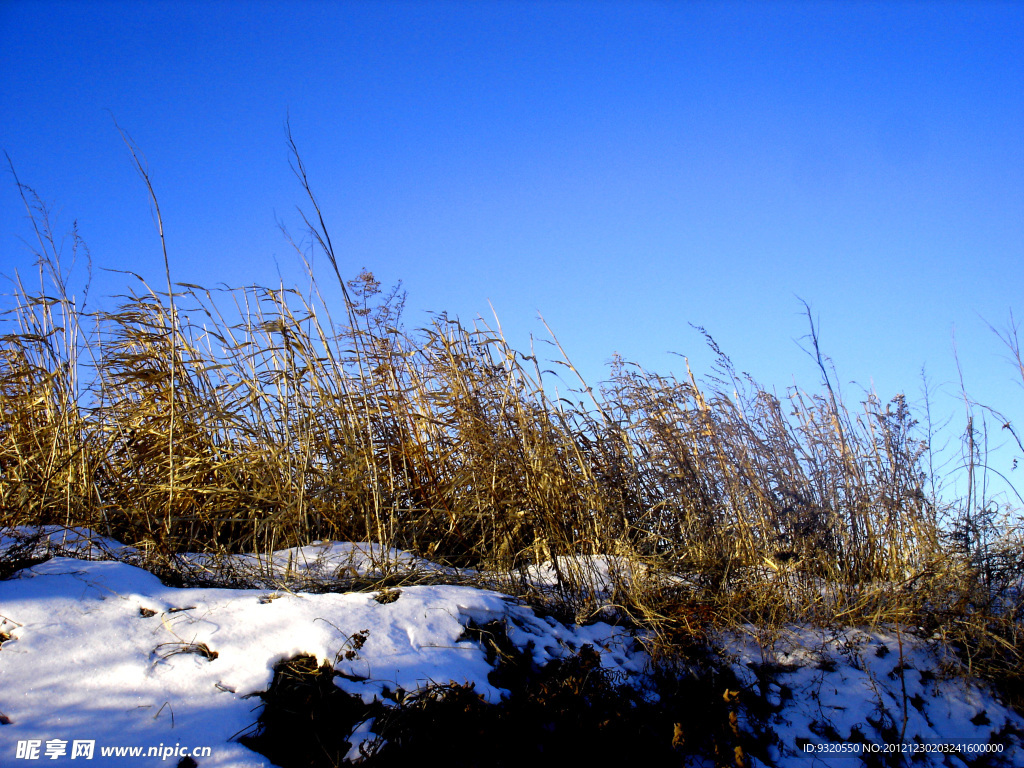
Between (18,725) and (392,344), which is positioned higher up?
(392,344)

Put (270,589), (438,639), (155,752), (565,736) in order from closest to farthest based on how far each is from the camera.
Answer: (155,752), (565,736), (438,639), (270,589)

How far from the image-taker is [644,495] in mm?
3061

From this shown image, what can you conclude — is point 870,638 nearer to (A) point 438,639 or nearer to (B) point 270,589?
(A) point 438,639

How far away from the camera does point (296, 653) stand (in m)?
1.76

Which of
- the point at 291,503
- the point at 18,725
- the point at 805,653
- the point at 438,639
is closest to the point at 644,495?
the point at 805,653

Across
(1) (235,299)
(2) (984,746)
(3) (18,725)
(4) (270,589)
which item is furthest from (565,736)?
(1) (235,299)

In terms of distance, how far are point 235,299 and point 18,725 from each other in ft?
7.14

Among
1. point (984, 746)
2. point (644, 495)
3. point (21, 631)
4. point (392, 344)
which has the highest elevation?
point (392, 344)

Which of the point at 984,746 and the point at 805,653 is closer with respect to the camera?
the point at 984,746

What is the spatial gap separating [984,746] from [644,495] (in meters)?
1.52

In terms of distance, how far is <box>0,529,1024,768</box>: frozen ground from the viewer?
155cm

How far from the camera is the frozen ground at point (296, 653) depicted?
1.55 metres

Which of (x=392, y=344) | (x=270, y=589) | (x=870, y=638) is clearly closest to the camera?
(x=270, y=589)

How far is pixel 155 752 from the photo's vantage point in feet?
4.77
